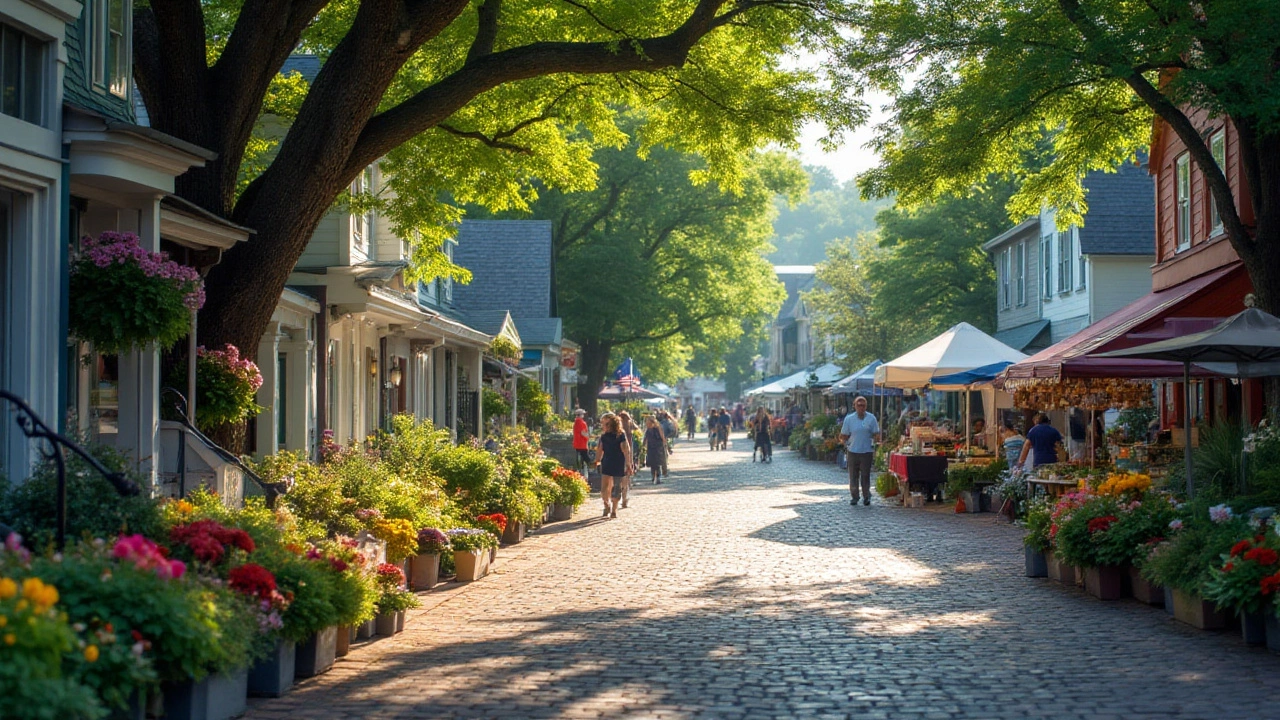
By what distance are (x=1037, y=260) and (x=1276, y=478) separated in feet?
87.6

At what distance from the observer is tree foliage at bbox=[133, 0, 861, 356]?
13.3 meters

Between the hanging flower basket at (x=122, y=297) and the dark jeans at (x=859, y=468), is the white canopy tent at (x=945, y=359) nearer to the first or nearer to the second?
the dark jeans at (x=859, y=468)

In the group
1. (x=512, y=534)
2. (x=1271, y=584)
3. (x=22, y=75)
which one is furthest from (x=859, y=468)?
(x=22, y=75)

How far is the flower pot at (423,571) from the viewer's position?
13.3m

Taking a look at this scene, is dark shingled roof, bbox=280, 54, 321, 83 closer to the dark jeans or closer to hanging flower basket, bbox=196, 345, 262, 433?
the dark jeans

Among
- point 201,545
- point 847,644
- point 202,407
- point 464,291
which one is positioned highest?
point 464,291

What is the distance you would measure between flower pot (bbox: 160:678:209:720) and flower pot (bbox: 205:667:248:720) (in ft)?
0.10

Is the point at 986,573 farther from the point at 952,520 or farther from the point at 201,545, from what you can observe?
the point at 201,545

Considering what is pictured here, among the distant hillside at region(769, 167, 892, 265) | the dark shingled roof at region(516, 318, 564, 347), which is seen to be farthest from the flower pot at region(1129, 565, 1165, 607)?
the distant hillside at region(769, 167, 892, 265)

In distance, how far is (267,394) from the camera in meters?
19.3

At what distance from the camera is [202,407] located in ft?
41.6

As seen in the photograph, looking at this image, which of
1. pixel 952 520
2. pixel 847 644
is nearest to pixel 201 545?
pixel 847 644

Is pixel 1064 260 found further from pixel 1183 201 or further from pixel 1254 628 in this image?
pixel 1254 628

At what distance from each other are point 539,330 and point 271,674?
105 feet
